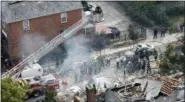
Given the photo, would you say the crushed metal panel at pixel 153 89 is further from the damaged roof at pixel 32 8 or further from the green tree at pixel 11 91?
the damaged roof at pixel 32 8

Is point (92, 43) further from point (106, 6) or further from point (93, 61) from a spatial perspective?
point (106, 6)

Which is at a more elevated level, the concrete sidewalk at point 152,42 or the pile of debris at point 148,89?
the concrete sidewalk at point 152,42

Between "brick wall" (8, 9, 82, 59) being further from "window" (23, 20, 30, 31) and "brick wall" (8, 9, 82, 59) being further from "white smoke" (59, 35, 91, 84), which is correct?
"white smoke" (59, 35, 91, 84)

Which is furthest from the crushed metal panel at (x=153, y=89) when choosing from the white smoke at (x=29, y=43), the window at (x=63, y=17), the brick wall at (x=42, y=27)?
the white smoke at (x=29, y=43)

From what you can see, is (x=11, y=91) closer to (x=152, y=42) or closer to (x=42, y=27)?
(x=42, y=27)

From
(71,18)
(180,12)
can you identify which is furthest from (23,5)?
(180,12)
